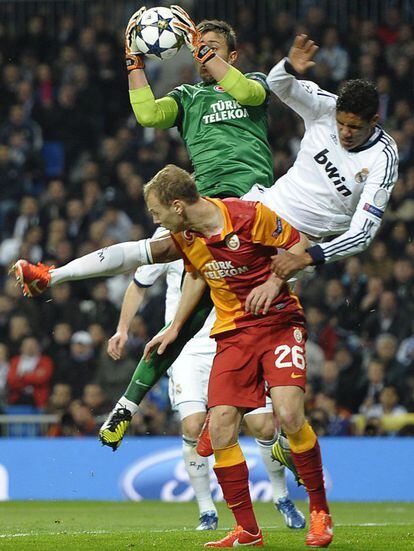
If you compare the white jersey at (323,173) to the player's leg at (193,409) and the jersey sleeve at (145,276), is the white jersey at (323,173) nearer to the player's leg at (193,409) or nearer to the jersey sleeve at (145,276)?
the jersey sleeve at (145,276)

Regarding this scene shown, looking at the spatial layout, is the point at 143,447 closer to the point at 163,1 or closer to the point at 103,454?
the point at 103,454

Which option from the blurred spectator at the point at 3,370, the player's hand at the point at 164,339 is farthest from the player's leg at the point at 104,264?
the blurred spectator at the point at 3,370

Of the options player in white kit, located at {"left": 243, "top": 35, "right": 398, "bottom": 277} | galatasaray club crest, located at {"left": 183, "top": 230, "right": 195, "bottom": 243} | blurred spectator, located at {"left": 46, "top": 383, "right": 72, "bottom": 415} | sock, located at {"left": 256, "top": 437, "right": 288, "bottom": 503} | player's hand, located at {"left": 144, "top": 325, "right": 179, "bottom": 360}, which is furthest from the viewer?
blurred spectator, located at {"left": 46, "top": 383, "right": 72, "bottom": 415}

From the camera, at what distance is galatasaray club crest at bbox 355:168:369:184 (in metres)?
8.62

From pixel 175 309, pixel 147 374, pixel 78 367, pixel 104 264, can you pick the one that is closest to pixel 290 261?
pixel 104 264

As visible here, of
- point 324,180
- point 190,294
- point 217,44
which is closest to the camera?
point 190,294

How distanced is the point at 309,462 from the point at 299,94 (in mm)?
2490

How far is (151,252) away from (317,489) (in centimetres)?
197

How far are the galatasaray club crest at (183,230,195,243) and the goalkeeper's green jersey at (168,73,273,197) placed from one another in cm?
117

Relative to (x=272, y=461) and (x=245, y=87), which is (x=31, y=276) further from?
(x=272, y=461)

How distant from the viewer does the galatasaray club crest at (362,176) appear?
8.62m

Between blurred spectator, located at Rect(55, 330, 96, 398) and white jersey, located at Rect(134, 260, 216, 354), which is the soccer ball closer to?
white jersey, located at Rect(134, 260, 216, 354)

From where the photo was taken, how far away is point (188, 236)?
802 cm

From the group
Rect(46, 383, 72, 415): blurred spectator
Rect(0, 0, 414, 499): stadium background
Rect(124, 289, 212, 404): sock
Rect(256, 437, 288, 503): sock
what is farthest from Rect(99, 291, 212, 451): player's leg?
Rect(46, 383, 72, 415): blurred spectator
